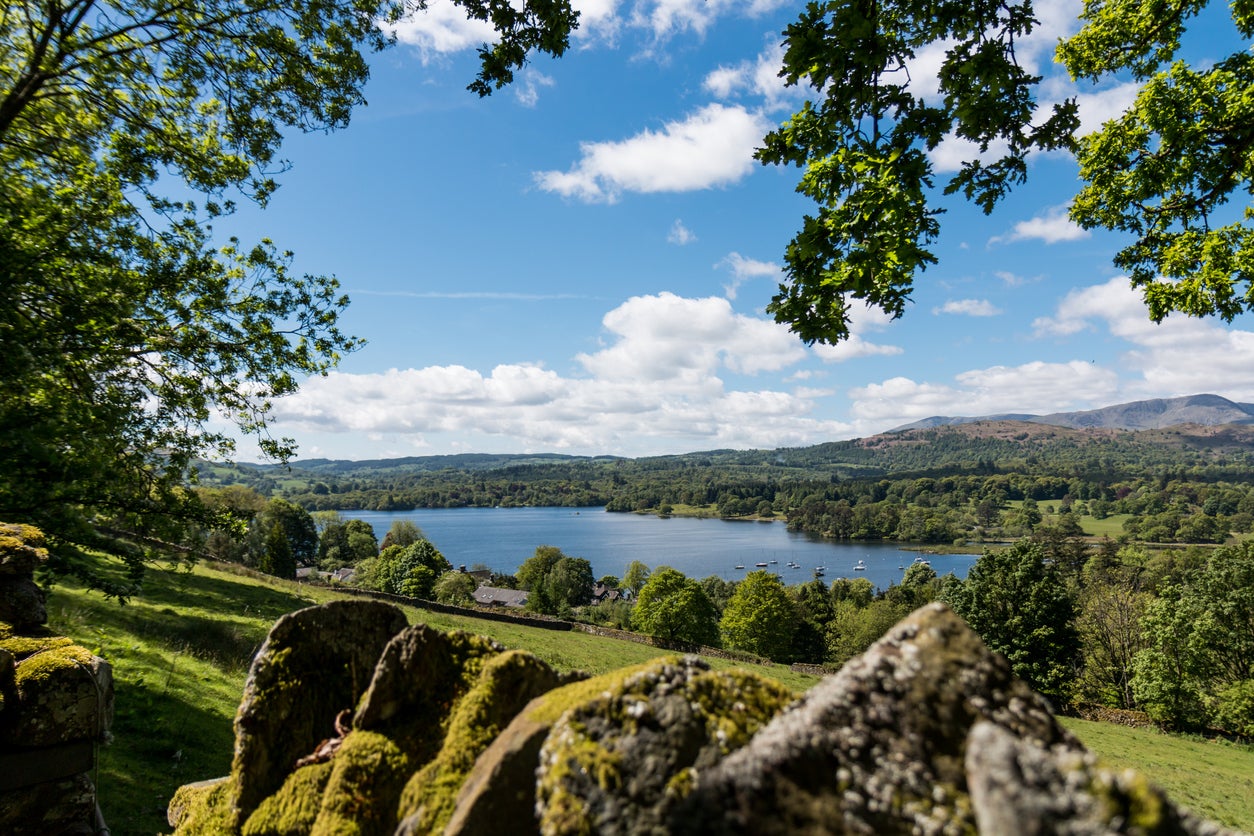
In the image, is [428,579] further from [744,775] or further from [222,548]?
[744,775]

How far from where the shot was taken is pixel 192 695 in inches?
431

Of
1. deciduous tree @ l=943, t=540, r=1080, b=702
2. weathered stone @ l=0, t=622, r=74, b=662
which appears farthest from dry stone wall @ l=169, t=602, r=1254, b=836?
deciduous tree @ l=943, t=540, r=1080, b=702

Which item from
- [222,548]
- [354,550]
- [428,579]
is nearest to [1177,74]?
[428,579]

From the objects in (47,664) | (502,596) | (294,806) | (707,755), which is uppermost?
(707,755)

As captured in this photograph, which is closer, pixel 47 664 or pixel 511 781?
pixel 511 781

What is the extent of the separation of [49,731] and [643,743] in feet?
21.2

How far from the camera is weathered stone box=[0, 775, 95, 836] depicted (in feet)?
17.1

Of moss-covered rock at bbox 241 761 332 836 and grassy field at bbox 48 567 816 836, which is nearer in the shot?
moss-covered rock at bbox 241 761 332 836

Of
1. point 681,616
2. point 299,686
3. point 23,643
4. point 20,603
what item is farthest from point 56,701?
point 681,616

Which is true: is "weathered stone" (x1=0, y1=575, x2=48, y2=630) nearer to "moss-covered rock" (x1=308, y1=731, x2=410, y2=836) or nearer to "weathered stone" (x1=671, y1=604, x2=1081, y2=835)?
"moss-covered rock" (x1=308, y1=731, x2=410, y2=836)

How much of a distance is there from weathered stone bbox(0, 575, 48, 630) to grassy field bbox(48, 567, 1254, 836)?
2.35 m

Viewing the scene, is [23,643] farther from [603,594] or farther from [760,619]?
[603,594]

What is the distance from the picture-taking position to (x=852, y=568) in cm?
13862

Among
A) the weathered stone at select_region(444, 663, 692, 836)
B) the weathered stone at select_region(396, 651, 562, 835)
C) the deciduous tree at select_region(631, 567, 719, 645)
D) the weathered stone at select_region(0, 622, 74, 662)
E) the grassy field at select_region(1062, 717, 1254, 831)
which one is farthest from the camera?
the deciduous tree at select_region(631, 567, 719, 645)
